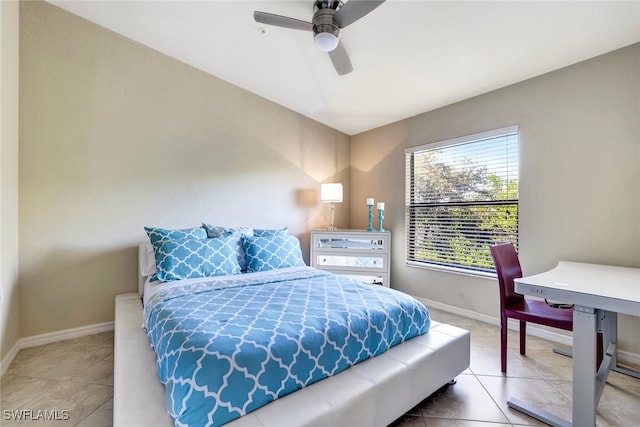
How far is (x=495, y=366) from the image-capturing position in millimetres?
2082

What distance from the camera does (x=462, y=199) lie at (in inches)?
124

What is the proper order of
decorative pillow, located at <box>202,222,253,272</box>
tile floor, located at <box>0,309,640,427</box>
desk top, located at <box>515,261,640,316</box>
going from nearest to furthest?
1. desk top, located at <box>515,261,640,316</box>
2. tile floor, located at <box>0,309,640,427</box>
3. decorative pillow, located at <box>202,222,253,272</box>

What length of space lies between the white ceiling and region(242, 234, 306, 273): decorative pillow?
1.78m

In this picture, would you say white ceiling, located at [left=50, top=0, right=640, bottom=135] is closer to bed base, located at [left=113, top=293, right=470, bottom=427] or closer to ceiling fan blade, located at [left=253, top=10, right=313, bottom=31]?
ceiling fan blade, located at [left=253, top=10, right=313, bottom=31]

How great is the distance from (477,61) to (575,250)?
1.81m

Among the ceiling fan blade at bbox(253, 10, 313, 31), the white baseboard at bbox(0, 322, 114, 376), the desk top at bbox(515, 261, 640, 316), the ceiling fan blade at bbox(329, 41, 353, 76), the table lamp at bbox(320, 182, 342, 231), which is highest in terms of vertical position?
the ceiling fan blade at bbox(253, 10, 313, 31)

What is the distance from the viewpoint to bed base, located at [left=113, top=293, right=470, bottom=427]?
1.09m

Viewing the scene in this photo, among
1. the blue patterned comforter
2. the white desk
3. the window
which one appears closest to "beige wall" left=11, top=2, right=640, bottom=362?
the window

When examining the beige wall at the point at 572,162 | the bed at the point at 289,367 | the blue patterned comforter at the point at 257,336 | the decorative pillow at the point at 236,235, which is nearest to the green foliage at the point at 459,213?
the beige wall at the point at 572,162

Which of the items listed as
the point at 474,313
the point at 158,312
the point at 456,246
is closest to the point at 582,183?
the point at 456,246

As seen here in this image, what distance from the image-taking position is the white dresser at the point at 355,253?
3.59 m

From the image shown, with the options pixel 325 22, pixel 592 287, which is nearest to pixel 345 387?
pixel 592 287

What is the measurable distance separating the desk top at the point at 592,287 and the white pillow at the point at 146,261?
2.79m

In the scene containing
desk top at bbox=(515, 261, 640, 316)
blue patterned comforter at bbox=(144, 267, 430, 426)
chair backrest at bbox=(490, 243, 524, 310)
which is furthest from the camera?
chair backrest at bbox=(490, 243, 524, 310)
